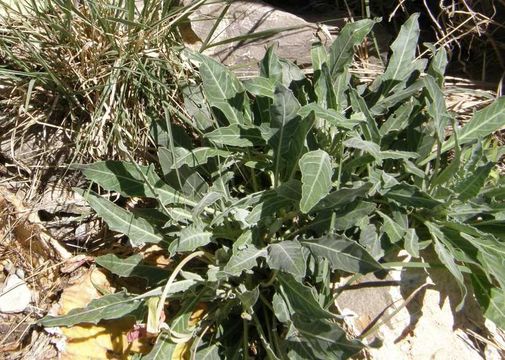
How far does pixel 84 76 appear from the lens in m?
2.12

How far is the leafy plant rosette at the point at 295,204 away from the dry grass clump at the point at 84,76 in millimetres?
175

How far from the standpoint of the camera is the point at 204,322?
195 centimetres

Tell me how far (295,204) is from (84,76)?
2.65 feet

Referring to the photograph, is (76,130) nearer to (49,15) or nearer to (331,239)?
(49,15)

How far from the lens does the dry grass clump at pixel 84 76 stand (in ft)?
6.84

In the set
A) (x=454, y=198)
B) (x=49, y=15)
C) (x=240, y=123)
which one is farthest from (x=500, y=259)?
(x=49, y=15)

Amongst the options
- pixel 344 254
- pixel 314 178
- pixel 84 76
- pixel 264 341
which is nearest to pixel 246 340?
pixel 264 341

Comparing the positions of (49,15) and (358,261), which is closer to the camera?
(358,261)

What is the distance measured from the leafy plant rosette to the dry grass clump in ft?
0.57

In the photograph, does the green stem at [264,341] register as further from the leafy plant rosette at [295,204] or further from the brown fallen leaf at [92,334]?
the brown fallen leaf at [92,334]

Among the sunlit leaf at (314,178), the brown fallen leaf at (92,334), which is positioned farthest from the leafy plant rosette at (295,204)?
the brown fallen leaf at (92,334)

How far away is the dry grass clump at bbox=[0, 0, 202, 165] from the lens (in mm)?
2086

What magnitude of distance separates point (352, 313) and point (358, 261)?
0.27 m

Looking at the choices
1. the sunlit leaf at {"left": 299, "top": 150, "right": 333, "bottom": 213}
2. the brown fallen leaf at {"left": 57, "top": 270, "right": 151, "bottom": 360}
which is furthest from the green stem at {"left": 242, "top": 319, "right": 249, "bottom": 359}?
the sunlit leaf at {"left": 299, "top": 150, "right": 333, "bottom": 213}
